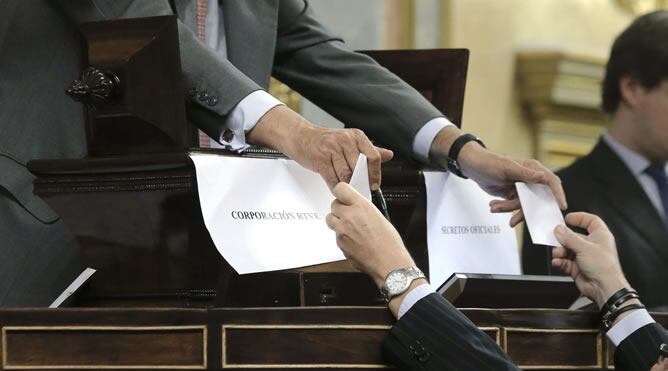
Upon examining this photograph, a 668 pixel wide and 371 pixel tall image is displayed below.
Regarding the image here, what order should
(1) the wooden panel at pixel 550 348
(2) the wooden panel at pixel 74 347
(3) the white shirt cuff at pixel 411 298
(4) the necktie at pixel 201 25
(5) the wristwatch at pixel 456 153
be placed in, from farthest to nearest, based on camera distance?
(5) the wristwatch at pixel 456 153, (4) the necktie at pixel 201 25, (1) the wooden panel at pixel 550 348, (3) the white shirt cuff at pixel 411 298, (2) the wooden panel at pixel 74 347

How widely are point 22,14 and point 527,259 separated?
1.50 m

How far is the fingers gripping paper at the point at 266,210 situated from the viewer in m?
1.96

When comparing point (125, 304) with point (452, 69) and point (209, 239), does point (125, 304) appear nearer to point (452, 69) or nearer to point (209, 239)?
point (209, 239)

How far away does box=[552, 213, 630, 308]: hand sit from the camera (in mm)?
2377

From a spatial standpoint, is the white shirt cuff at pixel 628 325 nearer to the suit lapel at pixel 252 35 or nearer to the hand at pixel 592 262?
the hand at pixel 592 262

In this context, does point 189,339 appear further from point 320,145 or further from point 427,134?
point 427,134

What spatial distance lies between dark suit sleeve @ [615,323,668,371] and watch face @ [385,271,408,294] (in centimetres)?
40

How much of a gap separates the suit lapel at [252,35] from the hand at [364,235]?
17.1 inches

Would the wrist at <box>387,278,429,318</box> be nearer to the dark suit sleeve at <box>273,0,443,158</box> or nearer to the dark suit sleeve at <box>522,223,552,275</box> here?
the dark suit sleeve at <box>273,0,443,158</box>

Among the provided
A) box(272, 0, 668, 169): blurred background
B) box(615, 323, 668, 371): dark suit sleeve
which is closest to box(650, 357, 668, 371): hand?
box(615, 323, 668, 371): dark suit sleeve

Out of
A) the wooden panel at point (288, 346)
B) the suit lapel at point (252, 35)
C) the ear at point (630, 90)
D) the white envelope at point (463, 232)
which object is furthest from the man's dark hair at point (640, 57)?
the wooden panel at point (288, 346)

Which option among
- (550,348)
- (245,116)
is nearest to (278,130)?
(245,116)

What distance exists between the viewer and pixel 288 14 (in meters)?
2.53

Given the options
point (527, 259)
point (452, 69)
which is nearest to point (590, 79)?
point (527, 259)
